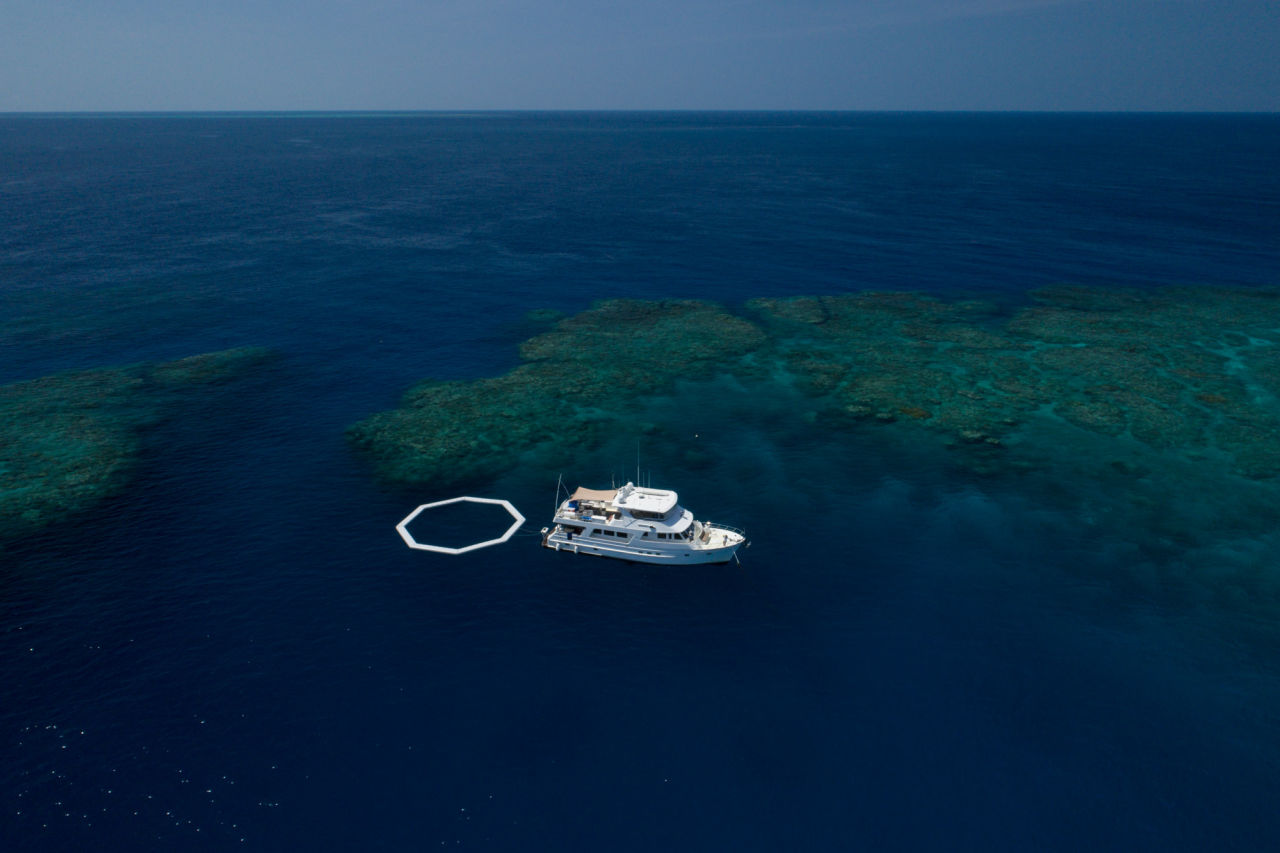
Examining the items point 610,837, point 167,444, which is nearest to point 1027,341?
point 610,837

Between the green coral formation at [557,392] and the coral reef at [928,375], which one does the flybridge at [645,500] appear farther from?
the coral reef at [928,375]

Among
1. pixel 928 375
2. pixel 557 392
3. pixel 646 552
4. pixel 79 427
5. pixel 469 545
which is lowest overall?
pixel 469 545

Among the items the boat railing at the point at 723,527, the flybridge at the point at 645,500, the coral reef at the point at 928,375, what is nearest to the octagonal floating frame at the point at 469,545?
the coral reef at the point at 928,375

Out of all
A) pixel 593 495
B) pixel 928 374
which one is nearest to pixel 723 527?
pixel 593 495

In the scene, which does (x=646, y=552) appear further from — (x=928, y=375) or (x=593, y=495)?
(x=928, y=375)

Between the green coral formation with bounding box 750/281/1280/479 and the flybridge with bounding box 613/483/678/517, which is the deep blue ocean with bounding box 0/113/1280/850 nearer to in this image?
the flybridge with bounding box 613/483/678/517

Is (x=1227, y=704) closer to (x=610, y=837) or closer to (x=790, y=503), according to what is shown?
(x=790, y=503)
